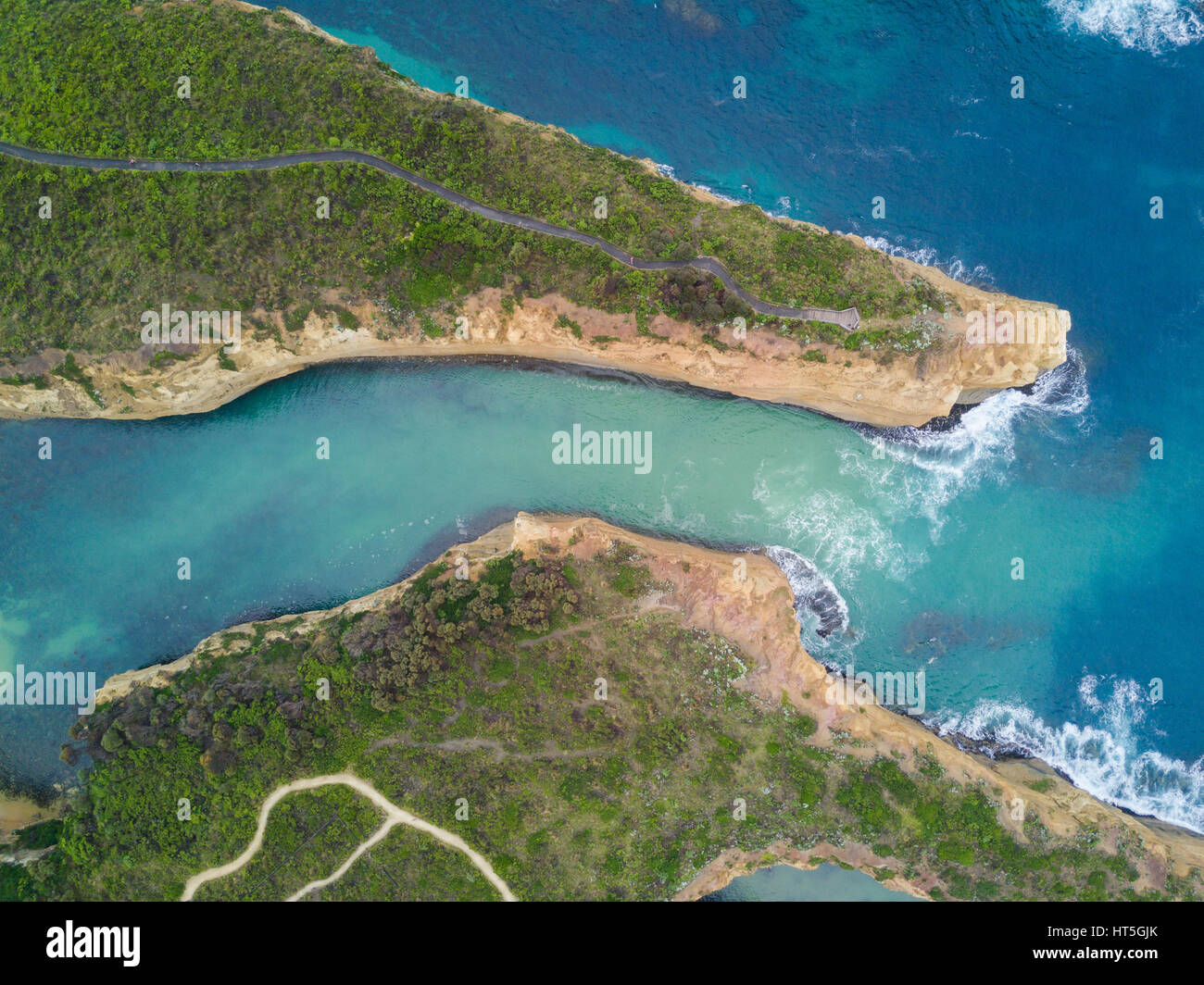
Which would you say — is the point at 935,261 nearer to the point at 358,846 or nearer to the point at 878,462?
the point at 878,462

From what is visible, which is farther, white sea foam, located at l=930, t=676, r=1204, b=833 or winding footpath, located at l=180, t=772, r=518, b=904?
white sea foam, located at l=930, t=676, r=1204, b=833

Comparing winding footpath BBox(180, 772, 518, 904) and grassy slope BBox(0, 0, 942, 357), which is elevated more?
grassy slope BBox(0, 0, 942, 357)

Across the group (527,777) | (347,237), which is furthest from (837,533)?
(347,237)

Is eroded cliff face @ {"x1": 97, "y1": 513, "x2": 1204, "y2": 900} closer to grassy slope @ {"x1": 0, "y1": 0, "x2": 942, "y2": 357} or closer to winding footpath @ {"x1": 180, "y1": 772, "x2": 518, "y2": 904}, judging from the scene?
winding footpath @ {"x1": 180, "y1": 772, "x2": 518, "y2": 904}

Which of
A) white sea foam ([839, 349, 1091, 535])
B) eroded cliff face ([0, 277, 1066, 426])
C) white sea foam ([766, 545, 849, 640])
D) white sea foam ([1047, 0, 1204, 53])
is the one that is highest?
white sea foam ([1047, 0, 1204, 53])

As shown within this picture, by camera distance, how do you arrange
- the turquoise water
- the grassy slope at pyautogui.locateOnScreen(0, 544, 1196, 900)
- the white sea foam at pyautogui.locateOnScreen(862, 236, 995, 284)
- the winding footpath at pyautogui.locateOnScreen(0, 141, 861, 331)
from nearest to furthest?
the grassy slope at pyautogui.locateOnScreen(0, 544, 1196, 900)
the winding footpath at pyautogui.locateOnScreen(0, 141, 861, 331)
the turquoise water
the white sea foam at pyautogui.locateOnScreen(862, 236, 995, 284)

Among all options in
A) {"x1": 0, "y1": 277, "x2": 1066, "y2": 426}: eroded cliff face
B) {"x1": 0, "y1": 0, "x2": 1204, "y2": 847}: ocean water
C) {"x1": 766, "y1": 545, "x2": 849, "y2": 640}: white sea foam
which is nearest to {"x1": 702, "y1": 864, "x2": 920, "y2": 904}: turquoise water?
{"x1": 0, "y1": 0, "x2": 1204, "y2": 847}: ocean water
